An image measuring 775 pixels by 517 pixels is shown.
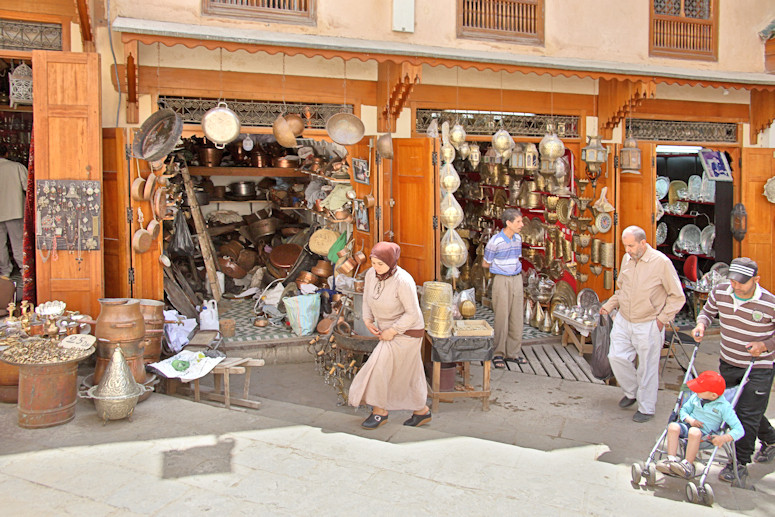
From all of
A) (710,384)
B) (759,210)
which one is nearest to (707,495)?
(710,384)

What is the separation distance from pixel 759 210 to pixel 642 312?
16.4 feet

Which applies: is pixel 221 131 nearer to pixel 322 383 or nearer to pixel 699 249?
pixel 322 383

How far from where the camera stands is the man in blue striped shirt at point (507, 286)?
759cm

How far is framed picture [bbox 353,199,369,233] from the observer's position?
827 centimetres

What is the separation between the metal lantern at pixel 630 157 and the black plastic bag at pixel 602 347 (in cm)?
286

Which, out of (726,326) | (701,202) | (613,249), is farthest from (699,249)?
(726,326)

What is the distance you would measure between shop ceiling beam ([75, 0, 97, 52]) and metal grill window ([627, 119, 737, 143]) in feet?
22.0

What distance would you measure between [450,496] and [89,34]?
18.4 ft

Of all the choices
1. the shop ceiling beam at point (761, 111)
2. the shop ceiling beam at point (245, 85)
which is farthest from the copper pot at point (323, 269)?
the shop ceiling beam at point (761, 111)

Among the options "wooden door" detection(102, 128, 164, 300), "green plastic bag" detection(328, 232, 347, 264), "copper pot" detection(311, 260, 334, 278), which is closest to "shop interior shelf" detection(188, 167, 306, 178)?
"copper pot" detection(311, 260, 334, 278)

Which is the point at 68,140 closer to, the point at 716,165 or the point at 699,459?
the point at 699,459

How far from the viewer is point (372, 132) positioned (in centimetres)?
825

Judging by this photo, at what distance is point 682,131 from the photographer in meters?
9.59

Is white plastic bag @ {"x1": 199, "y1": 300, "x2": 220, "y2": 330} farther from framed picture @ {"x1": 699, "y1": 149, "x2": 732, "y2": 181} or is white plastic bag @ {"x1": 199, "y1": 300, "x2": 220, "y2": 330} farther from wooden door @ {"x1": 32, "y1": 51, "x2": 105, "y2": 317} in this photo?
framed picture @ {"x1": 699, "y1": 149, "x2": 732, "y2": 181}
